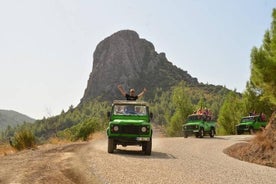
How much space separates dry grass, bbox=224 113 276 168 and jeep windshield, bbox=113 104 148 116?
4.41 metres

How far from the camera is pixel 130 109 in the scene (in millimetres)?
15953

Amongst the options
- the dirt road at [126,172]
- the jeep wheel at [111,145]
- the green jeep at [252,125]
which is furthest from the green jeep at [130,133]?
the green jeep at [252,125]

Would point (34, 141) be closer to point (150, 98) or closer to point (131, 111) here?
point (131, 111)

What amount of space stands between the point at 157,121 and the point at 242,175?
15061 cm

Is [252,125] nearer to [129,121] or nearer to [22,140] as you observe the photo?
[22,140]

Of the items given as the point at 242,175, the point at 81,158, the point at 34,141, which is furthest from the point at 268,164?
the point at 34,141

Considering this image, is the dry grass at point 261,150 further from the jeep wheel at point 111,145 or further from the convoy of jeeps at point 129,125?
the jeep wheel at point 111,145

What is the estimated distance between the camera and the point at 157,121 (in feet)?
527

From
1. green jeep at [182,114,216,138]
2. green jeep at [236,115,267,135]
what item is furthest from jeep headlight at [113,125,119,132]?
green jeep at [236,115,267,135]

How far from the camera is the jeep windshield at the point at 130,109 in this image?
1586 centimetres

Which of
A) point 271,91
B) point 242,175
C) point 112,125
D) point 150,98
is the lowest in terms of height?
point 242,175

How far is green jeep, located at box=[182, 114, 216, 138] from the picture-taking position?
28.8m

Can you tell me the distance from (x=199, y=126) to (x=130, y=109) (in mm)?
13760

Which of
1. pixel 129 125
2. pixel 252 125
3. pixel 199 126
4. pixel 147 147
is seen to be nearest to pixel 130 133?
pixel 129 125
